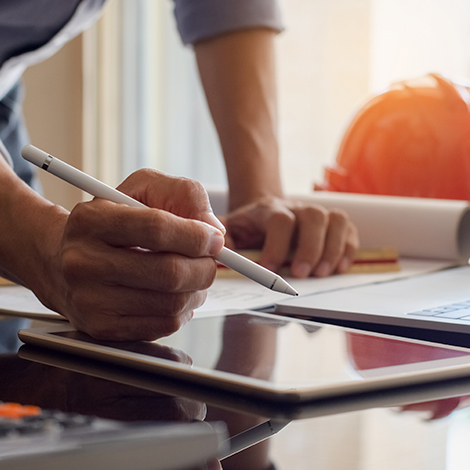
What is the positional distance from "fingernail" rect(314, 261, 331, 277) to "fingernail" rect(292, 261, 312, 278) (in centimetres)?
1

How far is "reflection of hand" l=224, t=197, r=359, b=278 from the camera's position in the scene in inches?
32.8

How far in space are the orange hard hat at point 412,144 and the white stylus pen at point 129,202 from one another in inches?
30.8

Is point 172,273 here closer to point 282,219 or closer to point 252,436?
point 252,436

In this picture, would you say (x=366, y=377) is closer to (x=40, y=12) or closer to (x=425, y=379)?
(x=425, y=379)

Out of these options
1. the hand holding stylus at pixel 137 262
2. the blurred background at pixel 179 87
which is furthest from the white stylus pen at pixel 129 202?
the blurred background at pixel 179 87

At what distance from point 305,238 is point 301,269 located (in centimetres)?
4

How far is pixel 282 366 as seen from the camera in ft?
1.23

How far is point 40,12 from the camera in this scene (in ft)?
3.16

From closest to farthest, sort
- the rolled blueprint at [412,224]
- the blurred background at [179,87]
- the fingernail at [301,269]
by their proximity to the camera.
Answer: the fingernail at [301,269]
the rolled blueprint at [412,224]
the blurred background at [179,87]

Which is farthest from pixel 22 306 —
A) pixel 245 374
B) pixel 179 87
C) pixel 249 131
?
pixel 179 87

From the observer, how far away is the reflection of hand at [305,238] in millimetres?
832

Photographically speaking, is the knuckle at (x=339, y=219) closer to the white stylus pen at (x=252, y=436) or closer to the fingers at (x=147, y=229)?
the fingers at (x=147, y=229)

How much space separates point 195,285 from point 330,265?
0.43 meters

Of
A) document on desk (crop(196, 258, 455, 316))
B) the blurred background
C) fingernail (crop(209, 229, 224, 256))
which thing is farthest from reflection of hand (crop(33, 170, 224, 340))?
the blurred background
